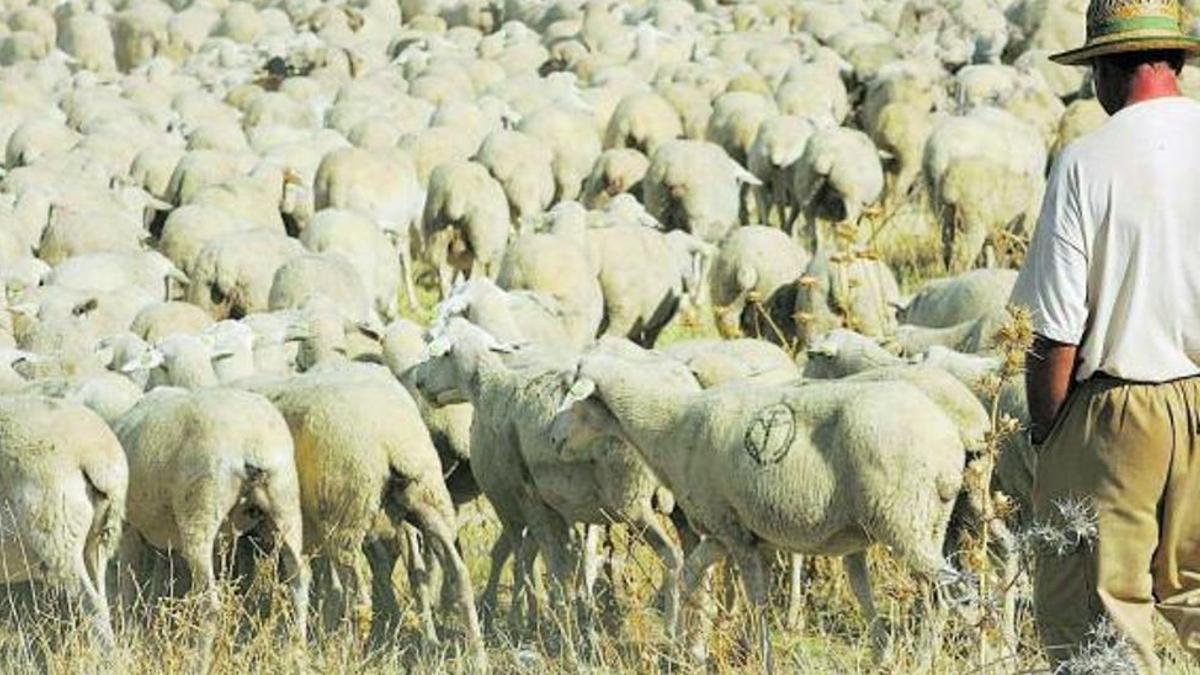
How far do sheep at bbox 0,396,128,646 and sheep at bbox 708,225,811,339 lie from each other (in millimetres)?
6138

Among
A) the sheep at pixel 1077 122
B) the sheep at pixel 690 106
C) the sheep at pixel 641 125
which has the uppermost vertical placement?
the sheep at pixel 1077 122

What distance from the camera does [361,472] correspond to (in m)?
8.54

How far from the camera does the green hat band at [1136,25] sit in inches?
→ 190

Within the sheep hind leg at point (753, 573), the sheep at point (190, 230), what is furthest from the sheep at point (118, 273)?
the sheep hind leg at point (753, 573)

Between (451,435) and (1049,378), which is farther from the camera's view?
(451,435)

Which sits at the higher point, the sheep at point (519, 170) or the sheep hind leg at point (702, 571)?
the sheep hind leg at point (702, 571)

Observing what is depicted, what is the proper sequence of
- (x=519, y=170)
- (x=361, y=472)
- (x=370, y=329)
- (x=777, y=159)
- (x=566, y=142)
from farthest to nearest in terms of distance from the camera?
(x=566, y=142) < (x=777, y=159) < (x=519, y=170) < (x=370, y=329) < (x=361, y=472)

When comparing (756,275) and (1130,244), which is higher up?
(1130,244)

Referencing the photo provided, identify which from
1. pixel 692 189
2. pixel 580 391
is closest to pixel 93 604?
pixel 580 391

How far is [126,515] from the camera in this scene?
8523mm

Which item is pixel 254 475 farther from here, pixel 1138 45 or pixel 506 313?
pixel 1138 45

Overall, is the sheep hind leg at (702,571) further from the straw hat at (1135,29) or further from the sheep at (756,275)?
the sheep at (756,275)

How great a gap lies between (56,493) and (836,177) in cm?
1020

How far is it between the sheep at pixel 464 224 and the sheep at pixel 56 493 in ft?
26.2
